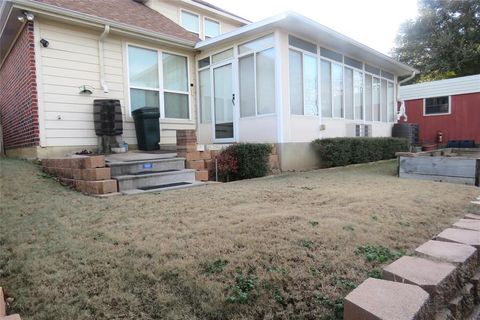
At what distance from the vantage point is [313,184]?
512cm

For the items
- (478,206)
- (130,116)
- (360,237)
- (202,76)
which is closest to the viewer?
(360,237)

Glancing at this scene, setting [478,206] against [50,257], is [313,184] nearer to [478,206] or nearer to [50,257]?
[478,206]

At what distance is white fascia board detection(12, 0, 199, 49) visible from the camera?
5.69 meters

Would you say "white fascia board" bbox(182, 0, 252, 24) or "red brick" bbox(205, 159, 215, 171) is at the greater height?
"white fascia board" bbox(182, 0, 252, 24)

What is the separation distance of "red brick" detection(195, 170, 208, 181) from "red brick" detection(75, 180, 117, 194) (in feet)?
5.02

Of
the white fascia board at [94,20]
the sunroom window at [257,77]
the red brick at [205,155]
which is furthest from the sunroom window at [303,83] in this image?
the white fascia board at [94,20]

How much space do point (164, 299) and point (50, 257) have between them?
3.38ft

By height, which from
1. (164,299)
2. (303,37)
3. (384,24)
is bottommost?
(164,299)

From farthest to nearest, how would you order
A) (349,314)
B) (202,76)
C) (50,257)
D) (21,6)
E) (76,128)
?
(202,76)
(76,128)
(21,6)
(50,257)
(349,314)

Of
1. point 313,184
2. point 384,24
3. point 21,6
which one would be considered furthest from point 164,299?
point 384,24

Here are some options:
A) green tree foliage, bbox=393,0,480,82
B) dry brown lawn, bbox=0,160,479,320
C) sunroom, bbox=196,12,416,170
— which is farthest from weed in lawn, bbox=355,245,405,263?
green tree foliage, bbox=393,0,480,82

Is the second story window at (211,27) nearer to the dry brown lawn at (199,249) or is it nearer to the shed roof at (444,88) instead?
the dry brown lawn at (199,249)

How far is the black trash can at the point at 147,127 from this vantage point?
687 cm

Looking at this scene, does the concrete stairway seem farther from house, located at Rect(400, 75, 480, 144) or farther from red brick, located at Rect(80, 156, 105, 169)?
house, located at Rect(400, 75, 480, 144)
